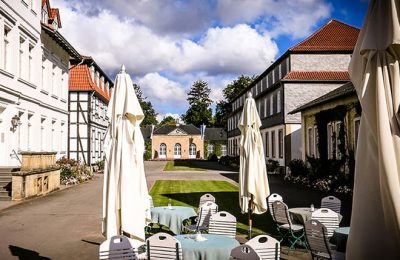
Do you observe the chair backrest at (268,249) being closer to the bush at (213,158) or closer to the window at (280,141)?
the window at (280,141)

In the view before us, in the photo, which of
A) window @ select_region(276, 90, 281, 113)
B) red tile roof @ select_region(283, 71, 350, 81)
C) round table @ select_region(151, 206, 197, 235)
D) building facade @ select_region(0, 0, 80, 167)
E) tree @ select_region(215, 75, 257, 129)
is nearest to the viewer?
round table @ select_region(151, 206, 197, 235)

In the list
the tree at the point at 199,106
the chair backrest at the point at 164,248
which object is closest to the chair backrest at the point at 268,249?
the chair backrest at the point at 164,248

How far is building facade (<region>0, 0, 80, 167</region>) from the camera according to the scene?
1855 centimetres

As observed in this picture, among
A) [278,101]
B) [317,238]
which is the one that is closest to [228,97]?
[278,101]

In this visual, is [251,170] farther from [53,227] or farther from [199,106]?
[199,106]

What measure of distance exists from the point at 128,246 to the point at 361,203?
358 cm

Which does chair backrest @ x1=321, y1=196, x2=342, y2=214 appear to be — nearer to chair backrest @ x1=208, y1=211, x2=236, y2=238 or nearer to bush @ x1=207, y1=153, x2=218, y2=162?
chair backrest @ x1=208, y1=211, x2=236, y2=238

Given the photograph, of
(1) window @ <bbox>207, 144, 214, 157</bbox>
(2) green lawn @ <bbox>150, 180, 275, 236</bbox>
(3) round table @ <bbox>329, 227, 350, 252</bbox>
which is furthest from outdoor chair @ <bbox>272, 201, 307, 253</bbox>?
(1) window @ <bbox>207, 144, 214, 157</bbox>

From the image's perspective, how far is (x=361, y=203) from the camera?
10.1 ft

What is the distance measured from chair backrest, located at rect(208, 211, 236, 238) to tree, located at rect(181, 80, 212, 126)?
91968 mm

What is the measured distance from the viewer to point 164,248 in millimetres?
5434

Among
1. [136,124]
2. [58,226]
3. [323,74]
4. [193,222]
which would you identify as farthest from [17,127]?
[323,74]

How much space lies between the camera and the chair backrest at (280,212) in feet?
28.0

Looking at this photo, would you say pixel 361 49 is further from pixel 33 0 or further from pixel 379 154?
pixel 33 0
